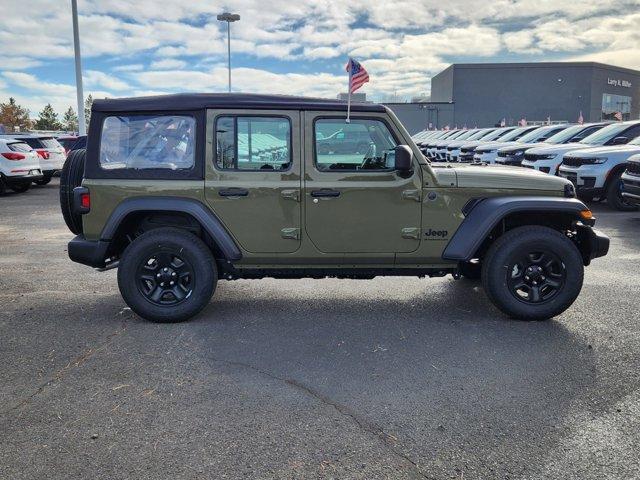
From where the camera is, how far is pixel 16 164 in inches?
601

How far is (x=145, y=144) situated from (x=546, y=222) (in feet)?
11.6

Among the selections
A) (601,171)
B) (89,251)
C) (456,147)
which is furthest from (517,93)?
(89,251)

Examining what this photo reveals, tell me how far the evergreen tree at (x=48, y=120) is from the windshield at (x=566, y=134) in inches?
3046

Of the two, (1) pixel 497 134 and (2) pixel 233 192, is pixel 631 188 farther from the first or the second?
(1) pixel 497 134

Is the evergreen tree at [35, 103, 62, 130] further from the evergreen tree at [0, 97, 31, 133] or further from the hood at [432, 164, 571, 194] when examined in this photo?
the hood at [432, 164, 571, 194]

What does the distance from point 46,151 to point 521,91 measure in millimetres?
48887

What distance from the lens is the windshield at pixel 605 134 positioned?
12.7m

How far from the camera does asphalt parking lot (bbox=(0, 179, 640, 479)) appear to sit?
111 inches

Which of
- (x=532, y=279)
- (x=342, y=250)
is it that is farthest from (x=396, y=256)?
(x=532, y=279)

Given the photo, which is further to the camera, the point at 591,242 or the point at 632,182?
the point at 632,182

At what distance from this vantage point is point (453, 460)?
111 inches

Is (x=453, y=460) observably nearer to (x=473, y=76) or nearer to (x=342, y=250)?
(x=342, y=250)

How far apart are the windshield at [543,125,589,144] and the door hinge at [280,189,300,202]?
11811 mm

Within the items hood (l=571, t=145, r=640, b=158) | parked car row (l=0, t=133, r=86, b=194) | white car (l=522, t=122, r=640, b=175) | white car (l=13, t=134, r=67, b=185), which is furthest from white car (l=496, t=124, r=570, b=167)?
white car (l=13, t=134, r=67, b=185)
